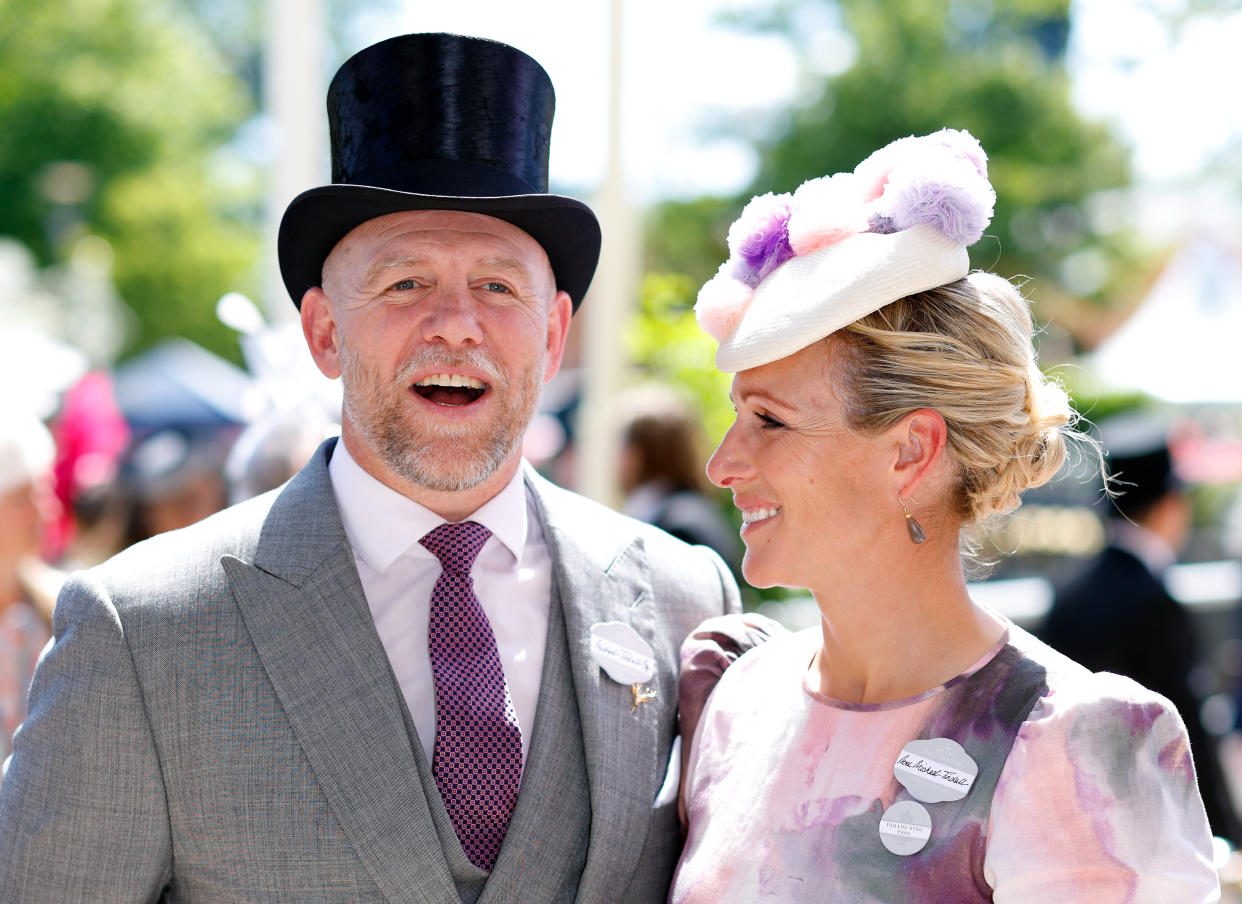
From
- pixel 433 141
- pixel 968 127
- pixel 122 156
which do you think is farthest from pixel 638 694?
pixel 122 156

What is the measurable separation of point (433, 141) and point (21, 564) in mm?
2273

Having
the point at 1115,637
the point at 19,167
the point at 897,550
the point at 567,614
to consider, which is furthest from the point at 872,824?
the point at 19,167

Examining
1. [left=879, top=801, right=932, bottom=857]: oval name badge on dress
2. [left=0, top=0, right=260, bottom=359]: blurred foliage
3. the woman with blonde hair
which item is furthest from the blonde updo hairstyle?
[left=0, top=0, right=260, bottom=359]: blurred foliage

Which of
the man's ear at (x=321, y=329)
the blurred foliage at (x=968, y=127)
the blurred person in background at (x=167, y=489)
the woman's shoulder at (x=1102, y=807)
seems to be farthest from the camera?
the blurred foliage at (x=968, y=127)

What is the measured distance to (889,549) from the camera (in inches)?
79.5

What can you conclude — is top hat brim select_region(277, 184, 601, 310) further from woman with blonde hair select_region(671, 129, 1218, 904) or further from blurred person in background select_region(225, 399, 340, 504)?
blurred person in background select_region(225, 399, 340, 504)

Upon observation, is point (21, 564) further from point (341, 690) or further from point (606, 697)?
point (606, 697)

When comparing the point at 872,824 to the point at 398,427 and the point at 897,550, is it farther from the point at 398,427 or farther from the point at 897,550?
the point at 398,427

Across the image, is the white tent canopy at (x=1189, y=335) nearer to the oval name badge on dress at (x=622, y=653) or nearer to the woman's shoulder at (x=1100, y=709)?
the oval name badge on dress at (x=622, y=653)

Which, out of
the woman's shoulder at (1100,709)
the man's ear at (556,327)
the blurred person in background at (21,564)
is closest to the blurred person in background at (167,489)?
the blurred person in background at (21,564)

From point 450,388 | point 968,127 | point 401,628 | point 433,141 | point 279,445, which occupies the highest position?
point 433,141

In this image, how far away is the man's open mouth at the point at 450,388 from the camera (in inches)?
87.6

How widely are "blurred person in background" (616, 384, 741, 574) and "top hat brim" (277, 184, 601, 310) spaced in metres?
2.96

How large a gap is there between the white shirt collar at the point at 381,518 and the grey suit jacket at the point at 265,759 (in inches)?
2.5
